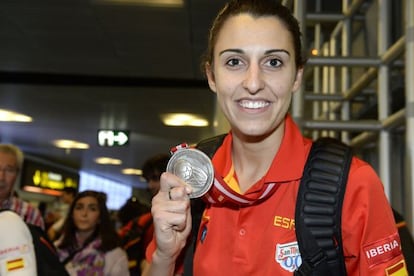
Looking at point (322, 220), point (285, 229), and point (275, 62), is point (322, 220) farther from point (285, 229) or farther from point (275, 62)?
point (275, 62)

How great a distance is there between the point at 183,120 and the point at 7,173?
386 cm

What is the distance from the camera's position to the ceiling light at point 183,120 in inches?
214

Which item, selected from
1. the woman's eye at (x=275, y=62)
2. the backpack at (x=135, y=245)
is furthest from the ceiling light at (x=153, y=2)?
the woman's eye at (x=275, y=62)

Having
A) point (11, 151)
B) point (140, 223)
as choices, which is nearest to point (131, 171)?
point (140, 223)

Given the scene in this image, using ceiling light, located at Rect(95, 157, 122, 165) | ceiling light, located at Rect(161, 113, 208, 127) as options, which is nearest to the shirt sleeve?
ceiling light, located at Rect(161, 113, 208, 127)

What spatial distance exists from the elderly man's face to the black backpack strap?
2225 millimetres

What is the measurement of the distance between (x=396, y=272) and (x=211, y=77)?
589mm

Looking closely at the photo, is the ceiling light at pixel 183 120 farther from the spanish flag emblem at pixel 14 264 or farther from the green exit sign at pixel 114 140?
the spanish flag emblem at pixel 14 264

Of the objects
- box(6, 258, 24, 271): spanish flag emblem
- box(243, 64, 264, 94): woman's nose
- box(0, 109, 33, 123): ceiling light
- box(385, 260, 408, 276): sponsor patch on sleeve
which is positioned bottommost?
box(6, 258, 24, 271): spanish flag emblem

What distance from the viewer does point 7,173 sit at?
2953mm

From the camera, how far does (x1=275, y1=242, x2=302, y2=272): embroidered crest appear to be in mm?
1109

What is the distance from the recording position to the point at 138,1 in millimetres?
4668

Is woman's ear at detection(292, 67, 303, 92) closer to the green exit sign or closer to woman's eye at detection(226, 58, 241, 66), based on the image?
woman's eye at detection(226, 58, 241, 66)

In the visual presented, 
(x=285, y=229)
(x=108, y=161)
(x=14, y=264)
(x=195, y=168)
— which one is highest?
(x=108, y=161)
